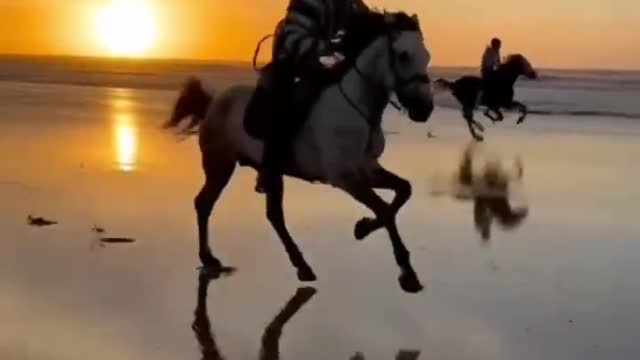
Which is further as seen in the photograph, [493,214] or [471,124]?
[471,124]

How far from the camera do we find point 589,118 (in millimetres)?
37094

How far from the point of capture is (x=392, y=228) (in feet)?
29.4

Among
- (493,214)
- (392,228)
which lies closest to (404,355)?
(392,228)

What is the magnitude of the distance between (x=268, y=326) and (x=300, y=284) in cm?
144

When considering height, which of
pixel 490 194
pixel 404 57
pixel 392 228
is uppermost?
pixel 404 57

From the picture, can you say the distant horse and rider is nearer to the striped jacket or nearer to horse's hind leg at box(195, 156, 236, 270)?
horse's hind leg at box(195, 156, 236, 270)

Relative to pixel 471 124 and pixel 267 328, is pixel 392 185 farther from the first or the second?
pixel 471 124

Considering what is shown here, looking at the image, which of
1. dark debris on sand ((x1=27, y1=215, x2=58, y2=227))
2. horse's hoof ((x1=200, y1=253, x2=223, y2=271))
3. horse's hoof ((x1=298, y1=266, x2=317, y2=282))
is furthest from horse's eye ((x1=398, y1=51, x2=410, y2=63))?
dark debris on sand ((x1=27, y1=215, x2=58, y2=227))

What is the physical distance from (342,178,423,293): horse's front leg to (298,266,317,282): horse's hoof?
0.66 metres

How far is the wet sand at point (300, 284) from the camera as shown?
7.36 m

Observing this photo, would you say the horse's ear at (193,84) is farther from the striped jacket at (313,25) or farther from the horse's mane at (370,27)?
the horse's mane at (370,27)

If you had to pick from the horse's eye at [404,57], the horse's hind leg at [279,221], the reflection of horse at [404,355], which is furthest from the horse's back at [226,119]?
the reflection of horse at [404,355]

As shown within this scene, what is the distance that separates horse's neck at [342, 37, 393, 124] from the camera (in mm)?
8977

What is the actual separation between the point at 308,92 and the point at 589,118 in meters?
28.9
